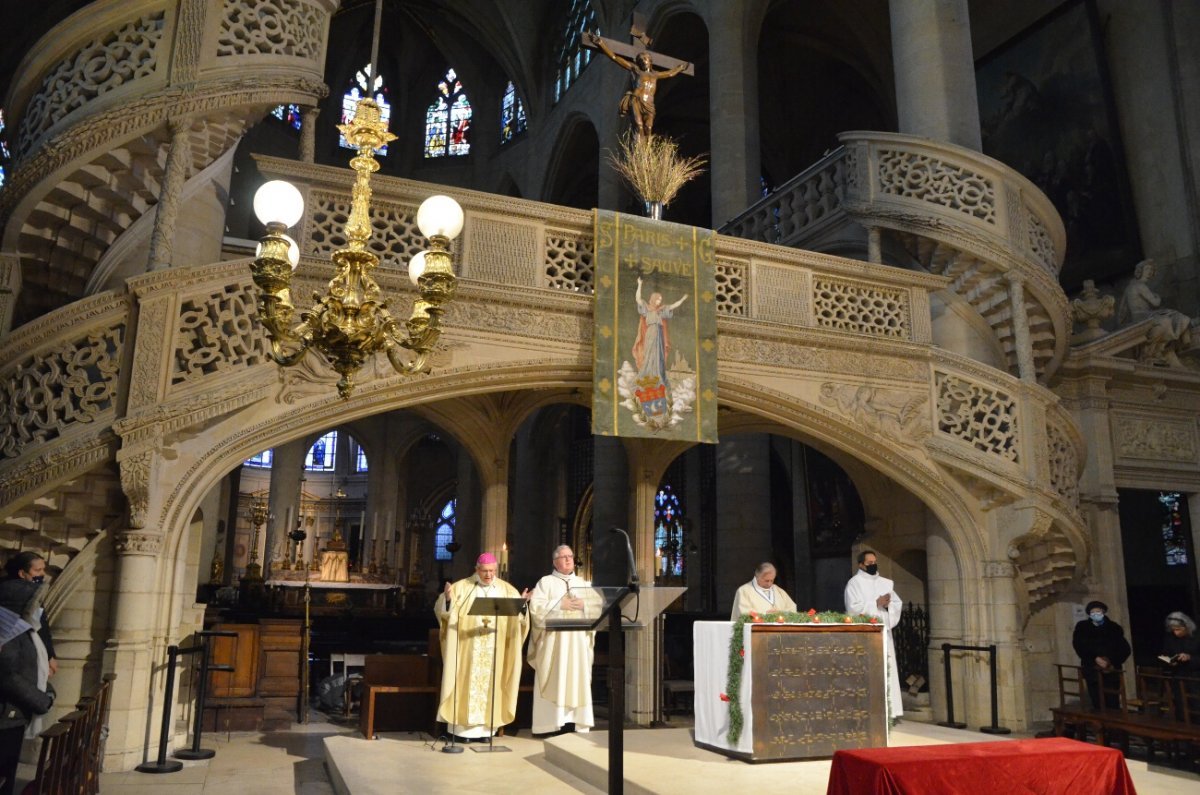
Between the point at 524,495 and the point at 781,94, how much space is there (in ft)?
36.1

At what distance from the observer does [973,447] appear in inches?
366

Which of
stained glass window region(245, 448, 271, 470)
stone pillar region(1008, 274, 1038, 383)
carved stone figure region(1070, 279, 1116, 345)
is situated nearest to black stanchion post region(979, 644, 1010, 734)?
stone pillar region(1008, 274, 1038, 383)

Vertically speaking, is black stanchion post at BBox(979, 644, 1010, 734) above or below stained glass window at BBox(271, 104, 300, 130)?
below

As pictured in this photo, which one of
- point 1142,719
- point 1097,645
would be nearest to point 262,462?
point 1097,645

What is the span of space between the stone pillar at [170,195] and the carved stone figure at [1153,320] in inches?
438

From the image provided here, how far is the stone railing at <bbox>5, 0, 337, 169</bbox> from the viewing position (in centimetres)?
714

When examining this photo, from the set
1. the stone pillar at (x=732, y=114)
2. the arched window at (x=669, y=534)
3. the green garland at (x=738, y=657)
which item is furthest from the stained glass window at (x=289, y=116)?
the green garland at (x=738, y=657)

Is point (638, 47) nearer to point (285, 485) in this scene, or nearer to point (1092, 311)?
point (1092, 311)

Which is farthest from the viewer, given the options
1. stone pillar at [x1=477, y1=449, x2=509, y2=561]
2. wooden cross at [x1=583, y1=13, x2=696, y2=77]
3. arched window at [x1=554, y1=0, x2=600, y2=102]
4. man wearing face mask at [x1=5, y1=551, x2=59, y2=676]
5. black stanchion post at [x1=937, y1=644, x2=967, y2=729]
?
arched window at [x1=554, y1=0, x2=600, y2=102]

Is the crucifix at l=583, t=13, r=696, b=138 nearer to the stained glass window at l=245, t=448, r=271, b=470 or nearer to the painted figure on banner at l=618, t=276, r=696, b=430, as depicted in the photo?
the painted figure on banner at l=618, t=276, r=696, b=430

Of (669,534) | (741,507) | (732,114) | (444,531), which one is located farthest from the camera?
(444,531)

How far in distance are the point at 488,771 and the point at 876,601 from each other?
400 centimetres

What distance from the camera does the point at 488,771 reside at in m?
6.58

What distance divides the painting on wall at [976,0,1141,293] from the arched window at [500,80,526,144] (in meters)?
12.4
